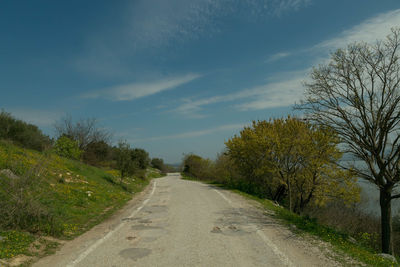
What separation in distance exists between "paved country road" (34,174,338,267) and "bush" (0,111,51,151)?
14.3 metres

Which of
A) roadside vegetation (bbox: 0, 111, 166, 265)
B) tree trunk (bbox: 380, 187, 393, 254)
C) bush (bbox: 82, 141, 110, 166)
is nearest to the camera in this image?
roadside vegetation (bbox: 0, 111, 166, 265)

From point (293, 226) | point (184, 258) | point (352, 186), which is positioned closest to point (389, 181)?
point (293, 226)

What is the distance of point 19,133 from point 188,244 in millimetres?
19163

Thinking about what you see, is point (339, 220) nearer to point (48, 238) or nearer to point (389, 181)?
point (389, 181)

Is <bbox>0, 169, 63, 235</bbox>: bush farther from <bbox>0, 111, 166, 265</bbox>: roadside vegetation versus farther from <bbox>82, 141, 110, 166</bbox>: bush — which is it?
<bbox>82, 141, 110, 166</bbox>: bush

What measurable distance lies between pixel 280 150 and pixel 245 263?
13.1 meters

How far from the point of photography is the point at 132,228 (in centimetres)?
750

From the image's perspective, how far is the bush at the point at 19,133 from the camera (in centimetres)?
1817

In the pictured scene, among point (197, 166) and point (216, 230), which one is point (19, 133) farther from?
point (197, 166)

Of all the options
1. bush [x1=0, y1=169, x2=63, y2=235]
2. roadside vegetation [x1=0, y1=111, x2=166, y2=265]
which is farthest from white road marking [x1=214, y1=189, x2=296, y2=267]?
bush [x1=0, y1=169, x2=63, y2=235]

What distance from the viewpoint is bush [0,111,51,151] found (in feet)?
59.6

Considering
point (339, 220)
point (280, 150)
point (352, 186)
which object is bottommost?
point (339, 220)

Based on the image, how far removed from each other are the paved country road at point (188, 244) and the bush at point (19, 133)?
14.3m

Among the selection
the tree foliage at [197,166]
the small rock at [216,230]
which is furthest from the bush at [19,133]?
the tree foliage at [197,166]
